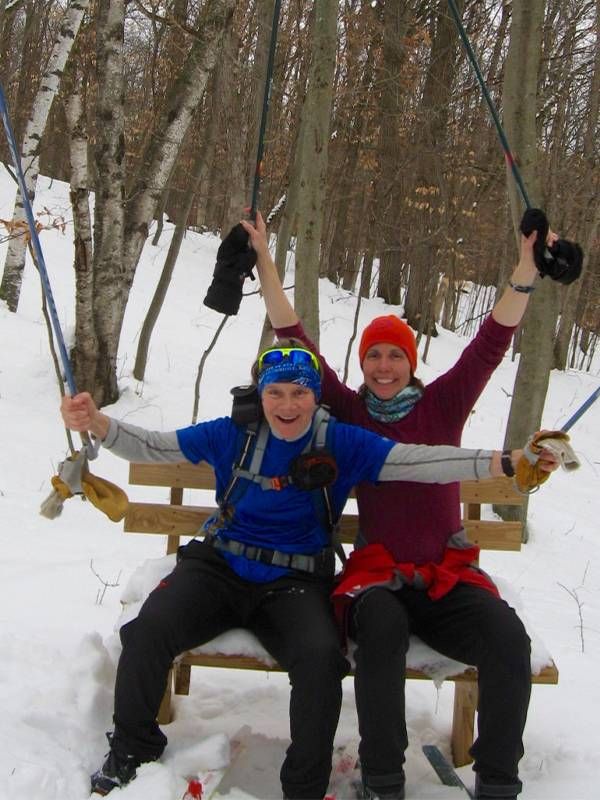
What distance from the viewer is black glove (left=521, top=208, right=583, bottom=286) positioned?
301 cm

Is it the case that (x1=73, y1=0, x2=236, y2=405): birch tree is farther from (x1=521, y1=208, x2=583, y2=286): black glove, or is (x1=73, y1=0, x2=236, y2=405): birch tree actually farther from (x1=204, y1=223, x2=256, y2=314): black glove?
(x1=521, y1=208, x2=583, y2=286): black glove

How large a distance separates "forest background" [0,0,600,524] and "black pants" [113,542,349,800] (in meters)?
2.07

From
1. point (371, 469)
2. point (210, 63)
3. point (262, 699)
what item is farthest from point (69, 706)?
point (210, 63)

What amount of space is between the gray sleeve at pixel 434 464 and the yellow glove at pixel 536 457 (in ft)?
0.49

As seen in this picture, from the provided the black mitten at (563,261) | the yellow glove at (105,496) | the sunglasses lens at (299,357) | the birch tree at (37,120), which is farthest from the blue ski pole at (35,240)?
the birch tree at (37,120)

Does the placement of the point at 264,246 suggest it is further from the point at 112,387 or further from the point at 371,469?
the point at 112,387

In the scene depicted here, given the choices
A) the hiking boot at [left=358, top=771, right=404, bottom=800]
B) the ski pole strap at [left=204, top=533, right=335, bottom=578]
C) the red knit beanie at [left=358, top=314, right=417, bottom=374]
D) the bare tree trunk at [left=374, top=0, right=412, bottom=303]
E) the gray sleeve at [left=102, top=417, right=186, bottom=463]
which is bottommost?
the hiking boot at [left=358, top=771, right=404, bottom=800]

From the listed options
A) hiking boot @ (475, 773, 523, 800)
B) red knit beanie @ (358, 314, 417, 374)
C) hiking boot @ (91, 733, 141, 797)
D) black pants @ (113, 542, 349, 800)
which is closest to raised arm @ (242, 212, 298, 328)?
red knit beanie @ (358, 314, 417, 374)

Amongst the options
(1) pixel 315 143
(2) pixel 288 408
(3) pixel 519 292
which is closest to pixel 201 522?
(2) pixel 288 408

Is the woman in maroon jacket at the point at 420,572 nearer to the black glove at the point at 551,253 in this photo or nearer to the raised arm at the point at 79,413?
the black glove at the point at 551,253

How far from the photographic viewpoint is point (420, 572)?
2730 millimetres

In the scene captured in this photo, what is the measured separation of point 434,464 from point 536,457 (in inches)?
14.1

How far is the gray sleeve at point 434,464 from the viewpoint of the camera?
8.64 ft

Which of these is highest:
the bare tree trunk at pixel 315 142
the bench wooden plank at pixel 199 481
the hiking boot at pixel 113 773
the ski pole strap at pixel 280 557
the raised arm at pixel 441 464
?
the bare tree trunk at pixel 315 142
